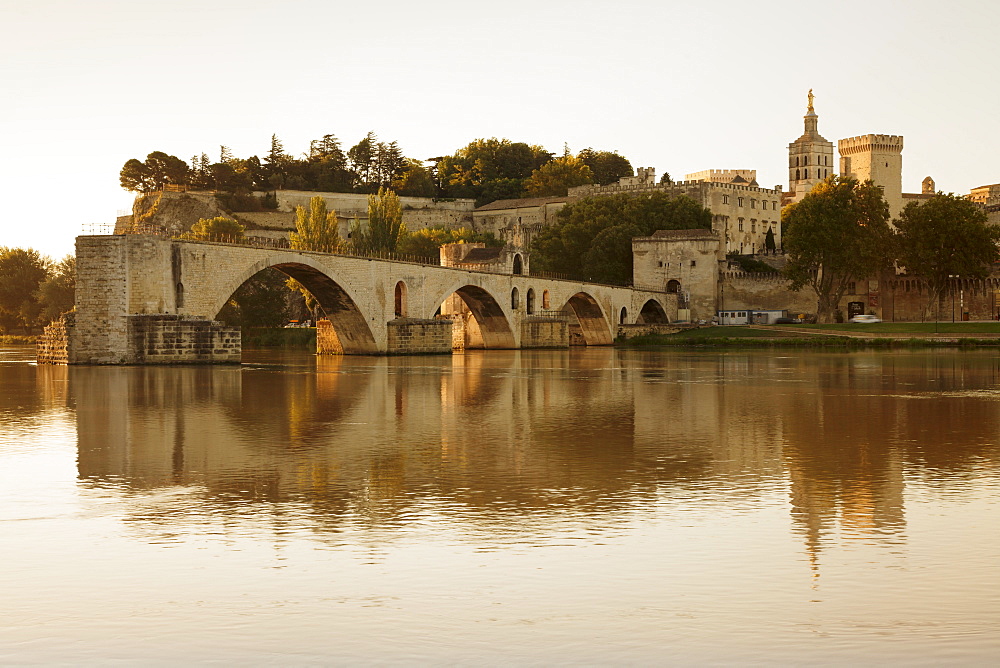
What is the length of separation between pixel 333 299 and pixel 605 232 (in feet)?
133

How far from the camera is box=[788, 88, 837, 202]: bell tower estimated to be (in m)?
139

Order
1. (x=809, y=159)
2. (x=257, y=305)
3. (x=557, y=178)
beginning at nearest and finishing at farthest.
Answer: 1. (x=257, y=305)
2. (x=557, y=178)
3. (x=809, y=159)

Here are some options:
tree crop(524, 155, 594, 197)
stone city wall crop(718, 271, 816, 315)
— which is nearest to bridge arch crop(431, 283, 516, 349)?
stone city wall crop(718, 271, 816, 315)

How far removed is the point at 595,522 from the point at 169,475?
17.4 ft

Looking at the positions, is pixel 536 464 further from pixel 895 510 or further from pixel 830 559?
pixel 830 559

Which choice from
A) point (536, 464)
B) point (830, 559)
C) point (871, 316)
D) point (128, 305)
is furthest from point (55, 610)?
point (871, 316)

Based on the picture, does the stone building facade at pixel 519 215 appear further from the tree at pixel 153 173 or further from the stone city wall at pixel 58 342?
the stone city wall at pixel 58 342

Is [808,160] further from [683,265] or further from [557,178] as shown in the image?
[683,265]

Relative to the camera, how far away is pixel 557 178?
12581cm

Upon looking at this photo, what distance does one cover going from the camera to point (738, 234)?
112062mm

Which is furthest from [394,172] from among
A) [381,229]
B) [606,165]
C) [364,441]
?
[364,441]

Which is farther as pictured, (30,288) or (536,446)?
(30,288)

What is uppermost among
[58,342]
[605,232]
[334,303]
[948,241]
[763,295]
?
[605,232]

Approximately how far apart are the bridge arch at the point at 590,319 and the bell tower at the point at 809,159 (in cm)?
6772
